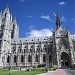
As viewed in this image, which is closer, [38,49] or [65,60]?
[65,60]

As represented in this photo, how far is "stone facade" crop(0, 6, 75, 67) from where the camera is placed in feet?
294

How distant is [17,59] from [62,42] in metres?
28.7

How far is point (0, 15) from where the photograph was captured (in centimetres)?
10719

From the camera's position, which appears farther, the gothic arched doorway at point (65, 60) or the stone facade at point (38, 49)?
the stone facade at point (38, 49)

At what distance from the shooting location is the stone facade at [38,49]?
294ft

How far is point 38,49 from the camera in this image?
10219 centimetres

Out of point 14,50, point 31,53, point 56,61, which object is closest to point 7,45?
point 14,50

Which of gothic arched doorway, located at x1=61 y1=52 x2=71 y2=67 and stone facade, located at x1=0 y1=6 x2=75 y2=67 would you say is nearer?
gothic arched doorway, located at x1=61 y1=52 x2=71 y2=67

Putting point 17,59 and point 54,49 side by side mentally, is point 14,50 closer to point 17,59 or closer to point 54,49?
point 17,59

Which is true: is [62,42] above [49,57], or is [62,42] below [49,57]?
above

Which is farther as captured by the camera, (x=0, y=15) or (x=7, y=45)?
(x=0, y=15)

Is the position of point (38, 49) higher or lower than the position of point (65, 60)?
higher

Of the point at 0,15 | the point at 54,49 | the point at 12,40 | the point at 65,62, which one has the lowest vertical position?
the point at 65,62

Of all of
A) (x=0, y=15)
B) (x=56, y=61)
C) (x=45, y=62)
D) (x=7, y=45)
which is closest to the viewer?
(x=56, y=61)
